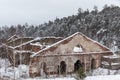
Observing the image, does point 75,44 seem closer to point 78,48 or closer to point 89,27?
point 78,48

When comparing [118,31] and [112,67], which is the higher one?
[118,31]

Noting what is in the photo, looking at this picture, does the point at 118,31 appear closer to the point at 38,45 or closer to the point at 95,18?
the point at 95,18

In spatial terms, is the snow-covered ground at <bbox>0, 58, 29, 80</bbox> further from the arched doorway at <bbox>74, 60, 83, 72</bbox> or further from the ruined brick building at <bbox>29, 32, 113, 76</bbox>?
the arched doorway at <bbox>74, 60, 83, 72</bbox>

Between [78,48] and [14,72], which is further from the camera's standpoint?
A: [78,48]

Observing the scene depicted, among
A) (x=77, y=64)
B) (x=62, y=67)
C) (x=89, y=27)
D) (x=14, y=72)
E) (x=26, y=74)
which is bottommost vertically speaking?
(x=26, y=74)

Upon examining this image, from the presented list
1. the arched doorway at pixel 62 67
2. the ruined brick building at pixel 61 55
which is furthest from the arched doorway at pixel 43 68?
the arched doorway at pixel 62 67

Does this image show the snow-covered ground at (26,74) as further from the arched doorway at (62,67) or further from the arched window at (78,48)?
the arched doorway at (62,67)

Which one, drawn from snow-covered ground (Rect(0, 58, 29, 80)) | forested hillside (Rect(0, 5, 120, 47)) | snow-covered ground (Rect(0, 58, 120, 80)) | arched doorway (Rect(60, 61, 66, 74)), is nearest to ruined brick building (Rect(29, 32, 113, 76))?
arched doorway (Rect(60, 61, 66, 74))

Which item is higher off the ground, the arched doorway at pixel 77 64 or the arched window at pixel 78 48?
the arched window at pixel 78 48

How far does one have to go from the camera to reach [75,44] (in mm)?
32312

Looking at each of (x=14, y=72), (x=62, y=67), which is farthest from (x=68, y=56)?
(x=14, y=72)

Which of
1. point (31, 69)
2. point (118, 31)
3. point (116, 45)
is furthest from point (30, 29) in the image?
point (31, 69)

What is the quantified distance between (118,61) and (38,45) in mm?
6452

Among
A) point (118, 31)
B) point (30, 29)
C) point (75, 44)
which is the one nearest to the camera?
point (75, 44)
